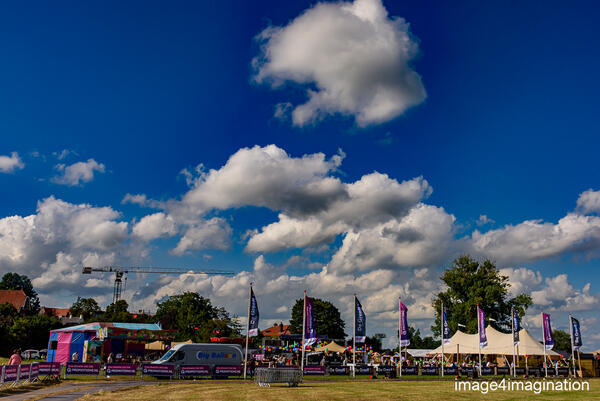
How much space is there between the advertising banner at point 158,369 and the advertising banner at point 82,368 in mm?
3878

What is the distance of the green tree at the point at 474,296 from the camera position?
77938 millimetres

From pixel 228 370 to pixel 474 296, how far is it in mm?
50917

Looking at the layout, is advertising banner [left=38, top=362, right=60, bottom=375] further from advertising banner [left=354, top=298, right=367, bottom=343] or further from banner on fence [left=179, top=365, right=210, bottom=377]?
advertising banner [left=354, top=298, right=367, bottom=343]

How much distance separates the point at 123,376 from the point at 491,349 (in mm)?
44330

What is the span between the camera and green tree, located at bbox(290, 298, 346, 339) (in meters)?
122

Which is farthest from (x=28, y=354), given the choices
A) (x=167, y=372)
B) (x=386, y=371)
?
(x=386, y=371)

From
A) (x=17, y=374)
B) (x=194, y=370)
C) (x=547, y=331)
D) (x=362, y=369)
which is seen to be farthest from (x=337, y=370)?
(x=17, y=374)

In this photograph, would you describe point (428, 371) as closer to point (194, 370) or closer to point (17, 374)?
point (194, 370)

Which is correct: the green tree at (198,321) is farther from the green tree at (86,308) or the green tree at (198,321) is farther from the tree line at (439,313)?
the green tree at (86,308)

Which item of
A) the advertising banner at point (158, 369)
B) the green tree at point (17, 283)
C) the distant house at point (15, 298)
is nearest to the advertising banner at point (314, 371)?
the advertising banner at point (158, 369)

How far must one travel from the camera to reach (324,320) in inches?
4835

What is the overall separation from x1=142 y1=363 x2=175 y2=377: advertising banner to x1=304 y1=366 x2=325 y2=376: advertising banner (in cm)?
1206

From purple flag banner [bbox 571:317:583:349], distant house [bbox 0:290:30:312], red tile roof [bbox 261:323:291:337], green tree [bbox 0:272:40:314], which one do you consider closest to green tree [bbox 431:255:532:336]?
purple flag banner [bbox 571:317:583:349]

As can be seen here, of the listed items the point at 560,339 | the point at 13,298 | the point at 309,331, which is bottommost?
the point at 560,339
